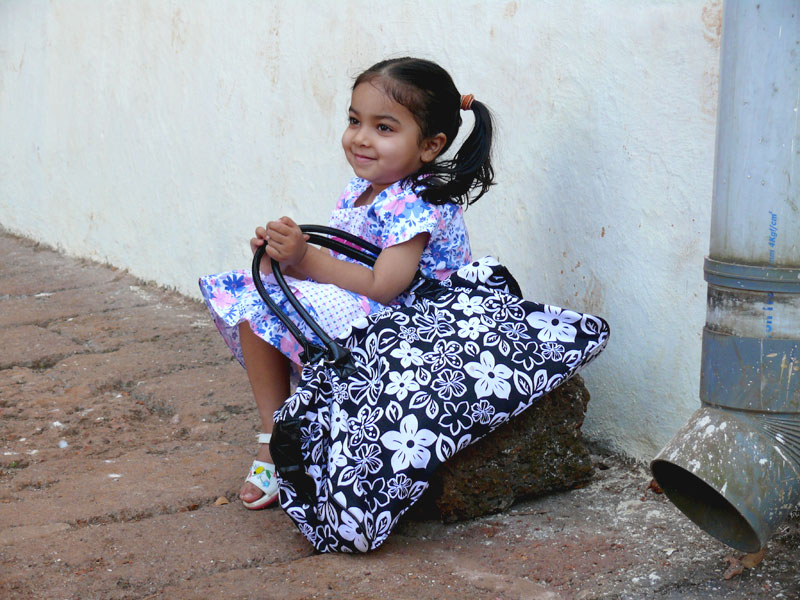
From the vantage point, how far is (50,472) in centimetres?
258

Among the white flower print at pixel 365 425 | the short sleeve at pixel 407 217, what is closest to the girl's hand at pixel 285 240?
the short sleeve at pixel 407 217

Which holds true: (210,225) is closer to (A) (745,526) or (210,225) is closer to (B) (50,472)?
(B) (50,472)

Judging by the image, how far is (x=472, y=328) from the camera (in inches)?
83.4

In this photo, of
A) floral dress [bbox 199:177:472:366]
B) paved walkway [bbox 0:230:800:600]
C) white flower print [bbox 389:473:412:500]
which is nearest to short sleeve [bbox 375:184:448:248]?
floral dress [bbox 199:177:472:366]

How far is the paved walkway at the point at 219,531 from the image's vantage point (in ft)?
6.19

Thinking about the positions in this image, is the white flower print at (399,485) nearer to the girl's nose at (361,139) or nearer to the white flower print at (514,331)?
the white flower print at (514,331)

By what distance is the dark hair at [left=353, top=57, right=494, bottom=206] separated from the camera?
2.32m

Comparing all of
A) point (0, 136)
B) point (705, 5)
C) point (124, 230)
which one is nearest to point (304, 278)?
point (705, 5)

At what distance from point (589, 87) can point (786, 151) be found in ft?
2.77

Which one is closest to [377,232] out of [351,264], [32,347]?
[351,264]

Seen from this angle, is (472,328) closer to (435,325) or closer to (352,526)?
(435,325)

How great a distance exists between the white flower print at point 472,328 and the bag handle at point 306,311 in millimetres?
254

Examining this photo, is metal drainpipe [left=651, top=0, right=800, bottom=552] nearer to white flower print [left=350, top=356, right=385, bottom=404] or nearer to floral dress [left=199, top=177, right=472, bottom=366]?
white flower print [left=350, top=356, right=385, bottom=404]

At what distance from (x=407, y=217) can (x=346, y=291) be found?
23 centimetres
